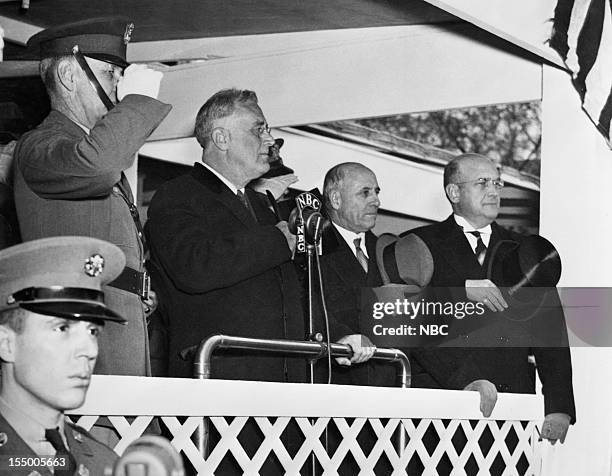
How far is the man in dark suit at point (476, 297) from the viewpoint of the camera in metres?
3.79

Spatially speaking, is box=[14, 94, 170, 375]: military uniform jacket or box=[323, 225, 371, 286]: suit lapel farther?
box=[323, 225, 371, 286]: suit lapel

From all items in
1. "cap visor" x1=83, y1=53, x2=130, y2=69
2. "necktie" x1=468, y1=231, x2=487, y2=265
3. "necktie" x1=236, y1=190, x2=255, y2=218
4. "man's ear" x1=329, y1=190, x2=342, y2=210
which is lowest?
"necktie" x1=468, y1=231, x2=487, y2=265

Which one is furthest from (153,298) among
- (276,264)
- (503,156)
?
(503,156)

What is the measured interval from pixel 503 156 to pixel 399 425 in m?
3.55

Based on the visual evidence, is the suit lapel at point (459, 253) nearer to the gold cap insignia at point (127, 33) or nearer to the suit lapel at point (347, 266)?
the suit lapel at point (347, 266)

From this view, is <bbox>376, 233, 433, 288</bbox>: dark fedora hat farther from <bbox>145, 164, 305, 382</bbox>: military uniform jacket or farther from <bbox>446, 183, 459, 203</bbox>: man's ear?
<bbox>145, 164, 305, 382</bbox>: military uniform jacket

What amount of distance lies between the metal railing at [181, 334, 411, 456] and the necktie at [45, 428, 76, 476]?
0.65 metres

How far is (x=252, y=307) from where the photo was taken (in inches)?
124

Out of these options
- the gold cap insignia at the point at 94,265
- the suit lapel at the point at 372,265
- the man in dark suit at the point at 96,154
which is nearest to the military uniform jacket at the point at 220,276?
the man in dark suit at the point at 96,154

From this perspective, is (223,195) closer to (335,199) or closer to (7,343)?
(335,199)

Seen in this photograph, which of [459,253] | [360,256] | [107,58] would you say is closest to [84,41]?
[107,58]

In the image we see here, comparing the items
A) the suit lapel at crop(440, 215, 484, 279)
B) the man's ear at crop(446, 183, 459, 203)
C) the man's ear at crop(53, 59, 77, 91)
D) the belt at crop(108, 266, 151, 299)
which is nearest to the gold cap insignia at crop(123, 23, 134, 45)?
the man's ear at crop(53, 59, 77, 91)

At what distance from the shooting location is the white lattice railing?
2.45 metres

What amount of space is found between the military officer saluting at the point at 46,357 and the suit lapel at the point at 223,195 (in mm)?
1184
